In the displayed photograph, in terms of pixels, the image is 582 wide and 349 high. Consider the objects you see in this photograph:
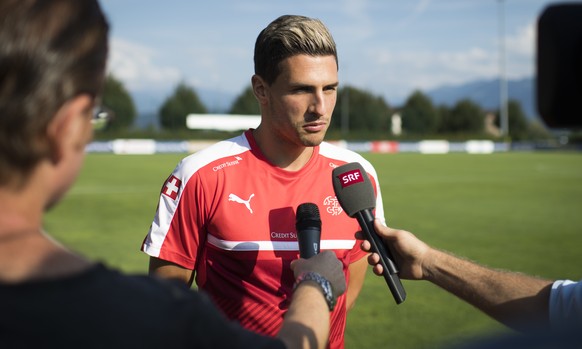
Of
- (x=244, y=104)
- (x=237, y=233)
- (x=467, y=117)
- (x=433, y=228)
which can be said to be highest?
(x=237, y=233)

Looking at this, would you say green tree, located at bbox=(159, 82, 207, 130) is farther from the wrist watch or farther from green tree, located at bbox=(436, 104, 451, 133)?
the wrist watch

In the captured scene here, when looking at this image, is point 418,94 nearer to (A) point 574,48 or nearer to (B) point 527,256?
(B) point 527,256

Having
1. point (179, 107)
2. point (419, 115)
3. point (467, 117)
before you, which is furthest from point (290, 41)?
point (467, 117)

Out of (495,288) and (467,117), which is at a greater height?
(495,288)

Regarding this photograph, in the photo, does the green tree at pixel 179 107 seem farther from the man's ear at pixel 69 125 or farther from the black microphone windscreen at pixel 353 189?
the man's ear at pixel 69 125

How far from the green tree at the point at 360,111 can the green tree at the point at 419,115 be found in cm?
294

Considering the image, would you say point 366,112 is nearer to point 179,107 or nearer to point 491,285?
point 179,107

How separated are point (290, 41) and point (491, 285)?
1.54 meters

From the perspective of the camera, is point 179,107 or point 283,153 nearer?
point 283,153

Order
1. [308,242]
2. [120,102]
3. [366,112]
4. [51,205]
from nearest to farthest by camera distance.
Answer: [51,205], [308,242], [120,102], [366,112]

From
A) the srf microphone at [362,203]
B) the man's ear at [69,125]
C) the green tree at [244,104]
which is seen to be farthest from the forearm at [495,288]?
the green tree at [244,104]

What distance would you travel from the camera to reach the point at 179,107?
81.5 metres

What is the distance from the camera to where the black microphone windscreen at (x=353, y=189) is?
2.93m

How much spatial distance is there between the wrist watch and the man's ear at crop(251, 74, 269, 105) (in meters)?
1.72
